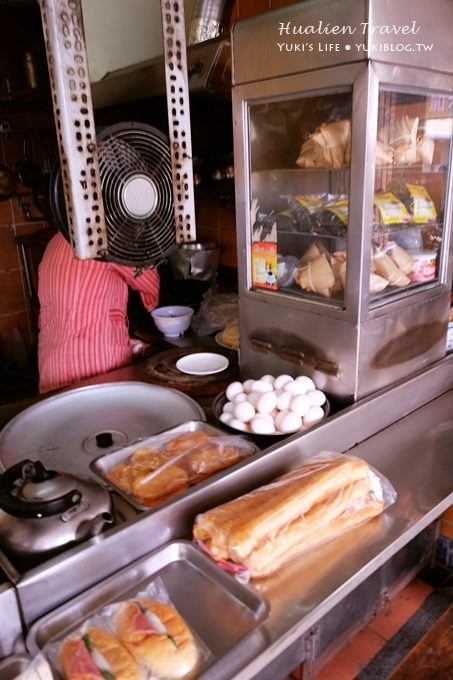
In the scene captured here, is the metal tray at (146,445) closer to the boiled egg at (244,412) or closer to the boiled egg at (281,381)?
the boiled egg at (244,412)

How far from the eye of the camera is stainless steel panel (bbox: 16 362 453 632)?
0.91 m

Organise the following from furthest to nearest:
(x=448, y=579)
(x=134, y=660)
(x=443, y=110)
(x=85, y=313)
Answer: (x=85, y=313) < (x=448, y=579) < (x=443, y=110) < (x=134, y=660)

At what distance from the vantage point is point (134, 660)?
0.79 meters

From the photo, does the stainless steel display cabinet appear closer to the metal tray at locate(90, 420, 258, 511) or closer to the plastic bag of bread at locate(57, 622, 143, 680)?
the metal tray at locate(90, 420, 258, 511)

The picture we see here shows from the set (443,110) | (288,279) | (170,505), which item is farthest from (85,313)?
(443,110)

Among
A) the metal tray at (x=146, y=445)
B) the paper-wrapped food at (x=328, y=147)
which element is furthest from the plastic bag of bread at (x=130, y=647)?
the paper-wrapped food at (x=328, y=147)

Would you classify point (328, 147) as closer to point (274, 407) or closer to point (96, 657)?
point (274, 407)

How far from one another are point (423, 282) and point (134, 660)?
127cm

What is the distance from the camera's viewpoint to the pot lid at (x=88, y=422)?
133cm

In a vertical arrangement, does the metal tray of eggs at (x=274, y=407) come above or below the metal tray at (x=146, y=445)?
above

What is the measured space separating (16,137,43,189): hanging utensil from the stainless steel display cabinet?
2.84 m

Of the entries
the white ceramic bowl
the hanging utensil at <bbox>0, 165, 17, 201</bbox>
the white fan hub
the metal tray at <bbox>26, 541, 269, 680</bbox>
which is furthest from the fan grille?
the hanging utensil at <bbox>0, 165, 17, 201</bbox>

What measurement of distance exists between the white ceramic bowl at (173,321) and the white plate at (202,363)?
1.38 ft

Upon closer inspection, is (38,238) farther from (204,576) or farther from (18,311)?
(204,576)
